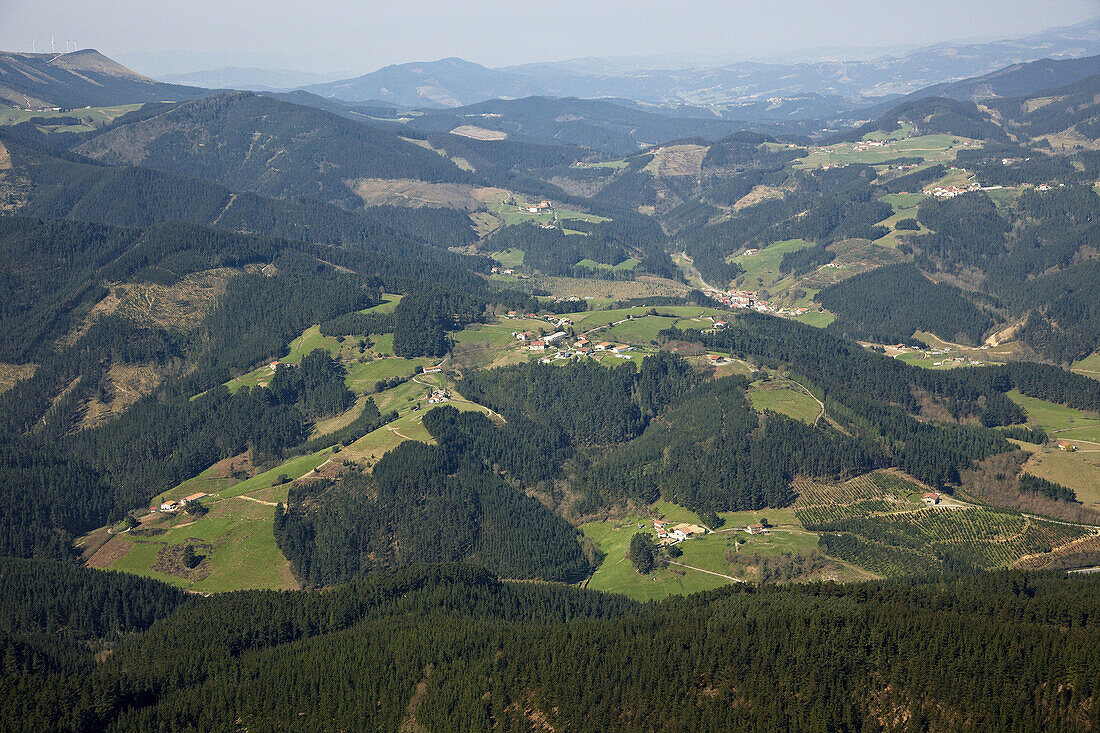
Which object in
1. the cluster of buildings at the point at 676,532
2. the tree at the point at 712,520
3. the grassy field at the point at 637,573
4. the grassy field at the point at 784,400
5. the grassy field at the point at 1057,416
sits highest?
the grassy field at the point at 784,400

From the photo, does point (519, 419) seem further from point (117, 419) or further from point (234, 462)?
point (117, 419)

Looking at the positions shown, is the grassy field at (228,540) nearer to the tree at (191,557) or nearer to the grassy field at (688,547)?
the tree at (191,557)

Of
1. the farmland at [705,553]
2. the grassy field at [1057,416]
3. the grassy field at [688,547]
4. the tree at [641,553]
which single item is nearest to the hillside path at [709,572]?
the farmland at [705,553]

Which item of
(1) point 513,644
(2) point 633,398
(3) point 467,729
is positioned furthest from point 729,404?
(3) point 467,729

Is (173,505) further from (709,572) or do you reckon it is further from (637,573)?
(709,572)

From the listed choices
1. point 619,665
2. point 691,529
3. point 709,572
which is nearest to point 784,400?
point 691,529

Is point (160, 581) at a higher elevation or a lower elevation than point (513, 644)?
lower

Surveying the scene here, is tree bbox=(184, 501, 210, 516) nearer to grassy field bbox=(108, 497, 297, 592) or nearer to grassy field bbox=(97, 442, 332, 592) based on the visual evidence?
grassy field bbox=(97, 442, 332, 592)
